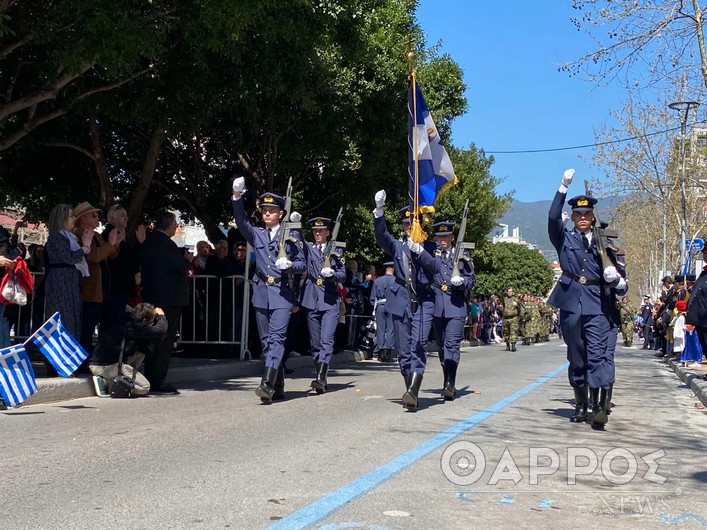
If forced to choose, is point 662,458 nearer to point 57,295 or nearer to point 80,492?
point 80,492

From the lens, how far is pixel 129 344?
9859 mm

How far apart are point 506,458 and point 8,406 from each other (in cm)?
477

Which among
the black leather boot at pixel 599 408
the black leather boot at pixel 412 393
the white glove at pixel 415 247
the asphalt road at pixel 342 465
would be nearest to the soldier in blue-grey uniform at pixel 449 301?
the asphalt road at pixel 342 465

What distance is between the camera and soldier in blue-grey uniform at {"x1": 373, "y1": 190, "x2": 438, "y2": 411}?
9.13 m

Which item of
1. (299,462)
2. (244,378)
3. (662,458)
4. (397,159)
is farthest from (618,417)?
(397,159)

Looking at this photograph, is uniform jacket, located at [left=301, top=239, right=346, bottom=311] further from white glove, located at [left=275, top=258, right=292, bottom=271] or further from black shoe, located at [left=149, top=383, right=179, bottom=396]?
black shoe, located at [left=149, top=383, right=179, bottom=396]

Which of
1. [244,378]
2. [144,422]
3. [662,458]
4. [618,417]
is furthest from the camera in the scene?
[244,378]

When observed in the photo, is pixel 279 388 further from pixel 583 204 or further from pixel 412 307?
pixel 583 204

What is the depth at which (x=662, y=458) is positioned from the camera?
710cm

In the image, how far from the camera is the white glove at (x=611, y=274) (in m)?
8.18

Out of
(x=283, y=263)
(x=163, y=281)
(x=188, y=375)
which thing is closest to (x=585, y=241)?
(x=283, y=263)

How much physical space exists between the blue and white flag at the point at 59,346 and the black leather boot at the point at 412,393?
323 centimetres

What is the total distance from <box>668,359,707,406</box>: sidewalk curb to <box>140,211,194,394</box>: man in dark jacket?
22.3 feet

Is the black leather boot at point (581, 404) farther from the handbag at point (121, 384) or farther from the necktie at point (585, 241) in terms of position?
the handbag at point (121, 384)
